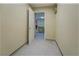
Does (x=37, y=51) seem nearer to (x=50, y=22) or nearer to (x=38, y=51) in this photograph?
(x=38, y=51)

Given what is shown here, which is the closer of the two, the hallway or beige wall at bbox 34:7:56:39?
the hallway

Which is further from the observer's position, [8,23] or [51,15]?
[51,15]

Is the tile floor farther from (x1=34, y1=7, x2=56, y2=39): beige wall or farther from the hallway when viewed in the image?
(x1=34, y1=7, x2=56, y2=39): beige wall

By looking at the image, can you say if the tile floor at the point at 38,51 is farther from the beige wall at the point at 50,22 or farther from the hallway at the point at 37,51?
the beige wall at the point at 50,22

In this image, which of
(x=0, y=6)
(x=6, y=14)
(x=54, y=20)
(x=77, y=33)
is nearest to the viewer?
(x=77, y=33)

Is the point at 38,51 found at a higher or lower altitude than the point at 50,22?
lower

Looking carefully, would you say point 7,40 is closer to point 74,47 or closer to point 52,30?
point 74,47

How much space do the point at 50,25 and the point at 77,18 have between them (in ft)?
14.4

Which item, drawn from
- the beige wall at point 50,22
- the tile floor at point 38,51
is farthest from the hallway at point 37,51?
the beige wall at point 50,22

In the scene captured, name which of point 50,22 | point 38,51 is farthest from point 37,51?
point 50,22

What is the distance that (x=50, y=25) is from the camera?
6.52m

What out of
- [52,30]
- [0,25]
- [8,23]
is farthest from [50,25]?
[0,25]

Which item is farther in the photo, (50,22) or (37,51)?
(50,22)

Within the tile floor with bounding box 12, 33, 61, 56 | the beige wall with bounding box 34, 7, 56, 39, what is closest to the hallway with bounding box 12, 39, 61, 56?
the tile floor with bounding box 12, 33, 61, 56
